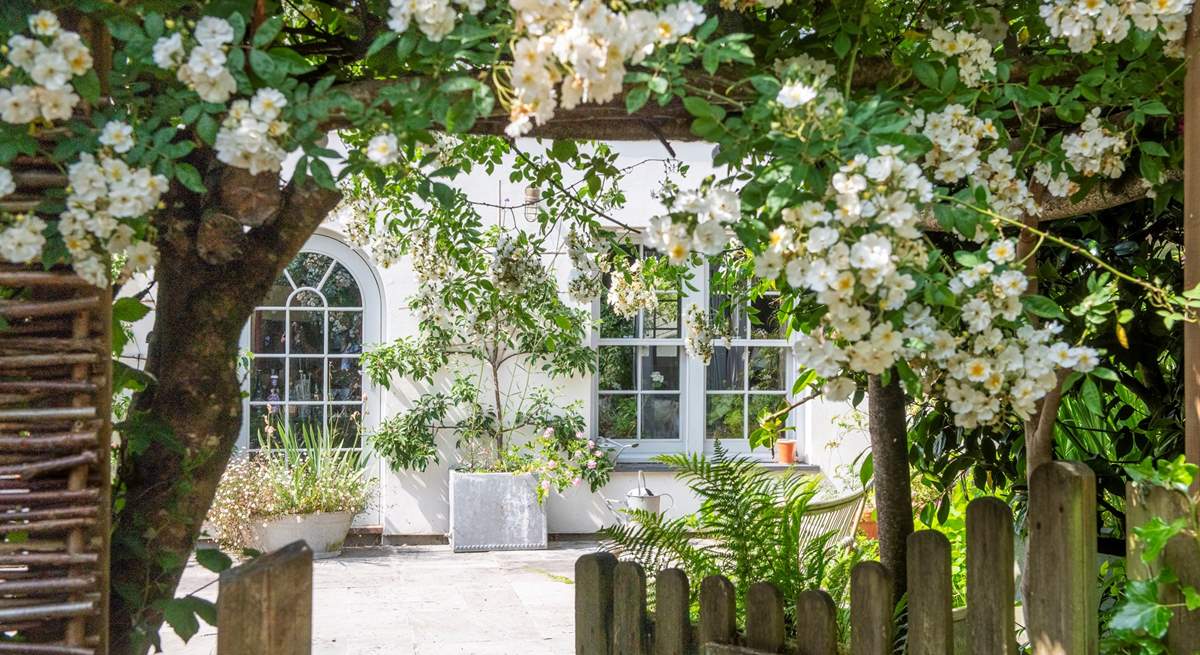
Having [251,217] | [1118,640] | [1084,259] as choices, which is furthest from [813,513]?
[251,217]

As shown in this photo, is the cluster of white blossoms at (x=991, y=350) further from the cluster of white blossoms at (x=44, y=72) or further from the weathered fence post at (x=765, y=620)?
the cluster of white blossoms at (x=44, y=72)

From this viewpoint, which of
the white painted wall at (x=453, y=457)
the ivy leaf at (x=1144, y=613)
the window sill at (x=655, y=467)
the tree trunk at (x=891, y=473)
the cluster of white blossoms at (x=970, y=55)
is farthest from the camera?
the window sill at (x=655, y=467)

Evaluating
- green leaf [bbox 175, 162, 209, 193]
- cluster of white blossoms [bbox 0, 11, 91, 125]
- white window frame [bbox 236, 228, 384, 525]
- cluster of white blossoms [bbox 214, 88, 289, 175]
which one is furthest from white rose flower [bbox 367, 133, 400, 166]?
white window frame [bbox 236, 228, 384, 525]

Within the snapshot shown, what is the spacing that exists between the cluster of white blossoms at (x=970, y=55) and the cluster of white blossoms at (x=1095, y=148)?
0.55 feet

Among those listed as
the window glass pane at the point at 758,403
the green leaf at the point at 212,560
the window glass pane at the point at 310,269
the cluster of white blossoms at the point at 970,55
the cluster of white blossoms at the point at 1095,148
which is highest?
the window glass pane at the point at 310,269

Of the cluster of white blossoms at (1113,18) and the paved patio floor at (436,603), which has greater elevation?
the cluster of white blossoms at (1113,18)

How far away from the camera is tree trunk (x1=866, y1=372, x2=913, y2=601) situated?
2453 millimetres

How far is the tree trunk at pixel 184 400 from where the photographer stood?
5.29ft

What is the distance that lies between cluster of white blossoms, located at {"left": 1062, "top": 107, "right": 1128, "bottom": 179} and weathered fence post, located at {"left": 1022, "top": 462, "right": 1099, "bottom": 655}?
448mm

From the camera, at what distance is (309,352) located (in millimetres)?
7641

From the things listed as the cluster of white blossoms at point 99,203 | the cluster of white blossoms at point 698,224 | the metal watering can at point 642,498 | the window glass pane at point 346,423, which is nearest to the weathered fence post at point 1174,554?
the cluster of white blossoms at point 698,224

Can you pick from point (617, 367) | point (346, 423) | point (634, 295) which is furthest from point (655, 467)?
point (634, 295)

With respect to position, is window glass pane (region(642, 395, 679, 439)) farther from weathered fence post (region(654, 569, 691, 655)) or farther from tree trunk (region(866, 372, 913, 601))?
weathered fence post (region(654, 569, 691, 655))

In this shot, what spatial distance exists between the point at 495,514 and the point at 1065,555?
5879 mm
